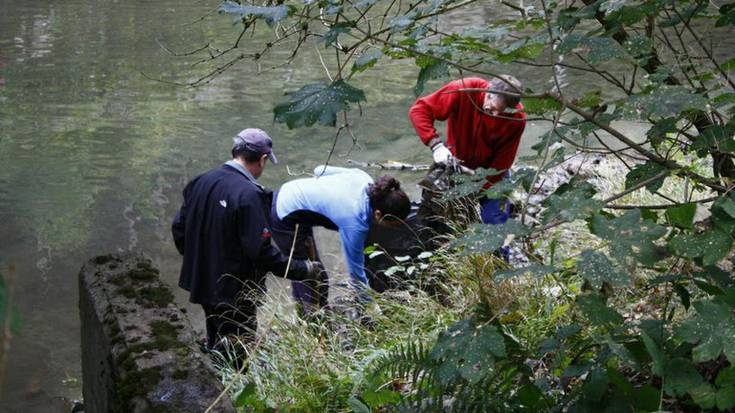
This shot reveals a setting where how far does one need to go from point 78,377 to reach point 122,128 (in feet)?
18.9

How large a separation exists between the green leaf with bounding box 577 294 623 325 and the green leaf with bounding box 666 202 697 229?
303 mm

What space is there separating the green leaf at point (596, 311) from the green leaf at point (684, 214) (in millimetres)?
303

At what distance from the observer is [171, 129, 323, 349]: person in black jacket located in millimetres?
5488

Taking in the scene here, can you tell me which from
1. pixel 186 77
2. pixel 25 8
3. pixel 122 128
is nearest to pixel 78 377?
pixel 122 128

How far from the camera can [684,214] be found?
259 centimetres

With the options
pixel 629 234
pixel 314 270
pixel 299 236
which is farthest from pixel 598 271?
pixel 299 236

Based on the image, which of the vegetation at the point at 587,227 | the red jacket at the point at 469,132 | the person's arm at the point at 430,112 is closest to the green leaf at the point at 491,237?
the vegetation at the point at 587,227

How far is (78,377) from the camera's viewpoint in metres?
6.28

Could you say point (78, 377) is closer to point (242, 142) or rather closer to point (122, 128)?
point (242, 142)

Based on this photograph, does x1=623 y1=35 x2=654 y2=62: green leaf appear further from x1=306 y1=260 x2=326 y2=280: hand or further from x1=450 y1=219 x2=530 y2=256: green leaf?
x1=306 y1=260 x2=326 y2=280: hand

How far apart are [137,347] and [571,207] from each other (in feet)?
5.34

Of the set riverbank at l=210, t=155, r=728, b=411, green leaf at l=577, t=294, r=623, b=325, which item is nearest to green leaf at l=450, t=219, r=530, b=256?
green leaf at l=577, t=294, r=623, b=325

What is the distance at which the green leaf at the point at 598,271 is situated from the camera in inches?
83.8

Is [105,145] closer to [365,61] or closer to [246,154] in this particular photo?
[246,154]
